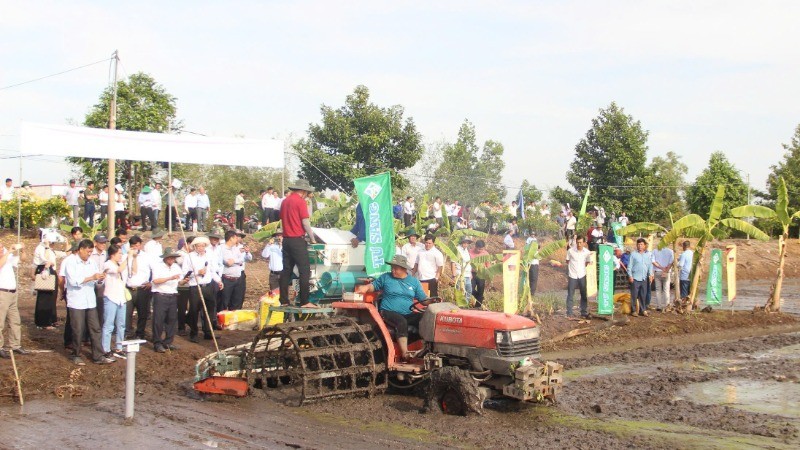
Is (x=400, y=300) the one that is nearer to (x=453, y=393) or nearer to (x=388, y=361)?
(x=388, y=361)

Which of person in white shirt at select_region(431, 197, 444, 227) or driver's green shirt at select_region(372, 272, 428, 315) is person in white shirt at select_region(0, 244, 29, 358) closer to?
driver's green shirt at select_region(372, 272, 428, 315)

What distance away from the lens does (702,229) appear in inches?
747

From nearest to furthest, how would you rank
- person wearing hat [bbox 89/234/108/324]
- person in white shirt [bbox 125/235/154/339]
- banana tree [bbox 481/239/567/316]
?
1. person wearing hat [bbox 89/234/108/324]
2. person in white shirt [bbox 125/235/154/339]
3. banana tree [bbox 481/239/567/316]

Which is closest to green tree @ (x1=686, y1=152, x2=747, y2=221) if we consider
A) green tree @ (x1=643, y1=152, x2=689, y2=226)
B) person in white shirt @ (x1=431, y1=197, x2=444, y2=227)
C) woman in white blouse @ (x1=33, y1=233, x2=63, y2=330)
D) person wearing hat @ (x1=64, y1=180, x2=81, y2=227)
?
green tree @ (x1=643, y1=152, x2=689, y2=226)

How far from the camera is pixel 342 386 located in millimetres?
10227

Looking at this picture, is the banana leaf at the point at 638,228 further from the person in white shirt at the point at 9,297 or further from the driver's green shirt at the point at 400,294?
the person in white shirt at the point at 9,297

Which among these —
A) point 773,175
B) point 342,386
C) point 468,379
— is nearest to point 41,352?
point 342,386

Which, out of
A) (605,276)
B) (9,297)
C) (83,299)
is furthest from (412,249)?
(9,297)

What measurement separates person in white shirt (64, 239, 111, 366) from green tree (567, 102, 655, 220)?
27292 mm

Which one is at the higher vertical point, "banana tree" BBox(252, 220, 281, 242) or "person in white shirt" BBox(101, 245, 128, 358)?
"banana tree" BBox(252, 220, 281, 242)

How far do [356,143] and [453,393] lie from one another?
22.6 m

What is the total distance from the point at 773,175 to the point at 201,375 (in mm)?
36010

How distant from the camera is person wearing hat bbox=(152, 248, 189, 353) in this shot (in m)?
12.7

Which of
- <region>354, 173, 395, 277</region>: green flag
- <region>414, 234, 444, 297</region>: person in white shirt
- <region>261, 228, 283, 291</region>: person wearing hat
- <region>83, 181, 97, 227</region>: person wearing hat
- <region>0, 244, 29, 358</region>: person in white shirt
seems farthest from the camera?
<region>83, 181, 97, 227</region>: person wearing hat
